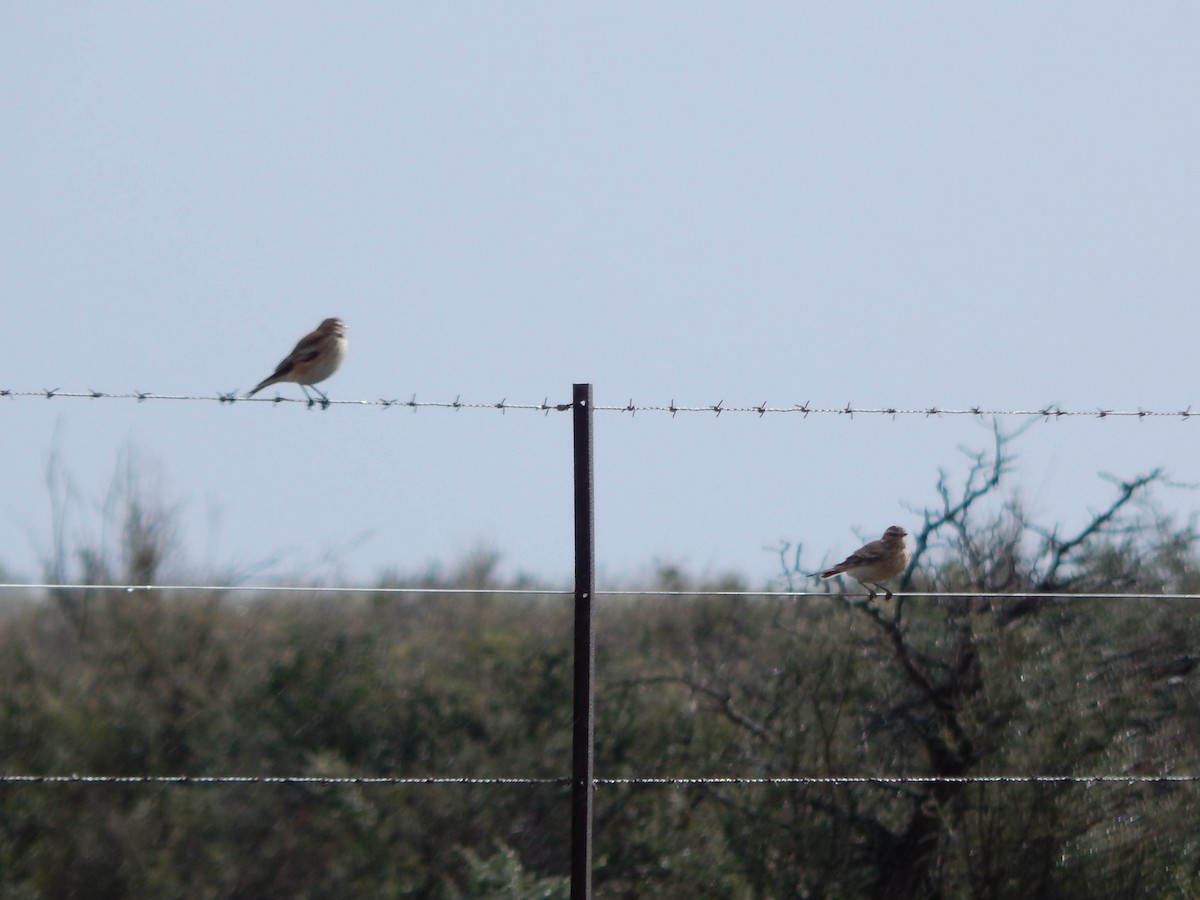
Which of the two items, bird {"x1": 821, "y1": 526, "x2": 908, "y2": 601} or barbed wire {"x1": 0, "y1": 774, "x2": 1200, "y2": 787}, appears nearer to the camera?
barbed wire {"x1": 0, "y1": 774, "x2": 1200, "y2": 787}

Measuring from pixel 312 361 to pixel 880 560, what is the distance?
11.0 feet

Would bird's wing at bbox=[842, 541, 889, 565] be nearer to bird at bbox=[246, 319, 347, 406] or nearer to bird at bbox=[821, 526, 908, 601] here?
bird at bbox=[821, 526, 908, 601]

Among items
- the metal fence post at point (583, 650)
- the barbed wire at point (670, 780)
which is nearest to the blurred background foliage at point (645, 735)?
the barbed wire at point (670, 780)

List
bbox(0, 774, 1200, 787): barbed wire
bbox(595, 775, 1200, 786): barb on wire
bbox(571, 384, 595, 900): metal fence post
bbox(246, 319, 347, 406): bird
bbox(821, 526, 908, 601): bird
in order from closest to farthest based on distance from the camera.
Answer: bbox(571, 384, 595, 900): metal fence post → bbox(0, 774, 1200, 787): barbed wire → bbox(595, 775, 1200, 786): barb on wire → bbox(821, 526, 908, 601): bird → bbox(246, 319, 347, 406): bird

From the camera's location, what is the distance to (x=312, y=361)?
30.1 feet

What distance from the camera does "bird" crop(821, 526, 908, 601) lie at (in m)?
8.24

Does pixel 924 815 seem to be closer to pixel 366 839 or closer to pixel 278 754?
pixel 366 839

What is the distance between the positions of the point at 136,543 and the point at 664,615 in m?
5.38

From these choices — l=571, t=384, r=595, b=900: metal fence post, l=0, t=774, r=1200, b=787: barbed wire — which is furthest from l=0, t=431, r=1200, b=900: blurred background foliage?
l=571, t=384, r=595, b=900: metal fence post

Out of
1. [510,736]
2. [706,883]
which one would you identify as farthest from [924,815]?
[510,736]

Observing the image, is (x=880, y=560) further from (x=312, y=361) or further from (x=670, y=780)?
(x=312, y=361)

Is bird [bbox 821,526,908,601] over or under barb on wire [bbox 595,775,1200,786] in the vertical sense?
over

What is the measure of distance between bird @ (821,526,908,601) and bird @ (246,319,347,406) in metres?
3.08

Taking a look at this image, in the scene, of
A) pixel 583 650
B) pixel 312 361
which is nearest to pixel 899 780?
pixel 583 650
